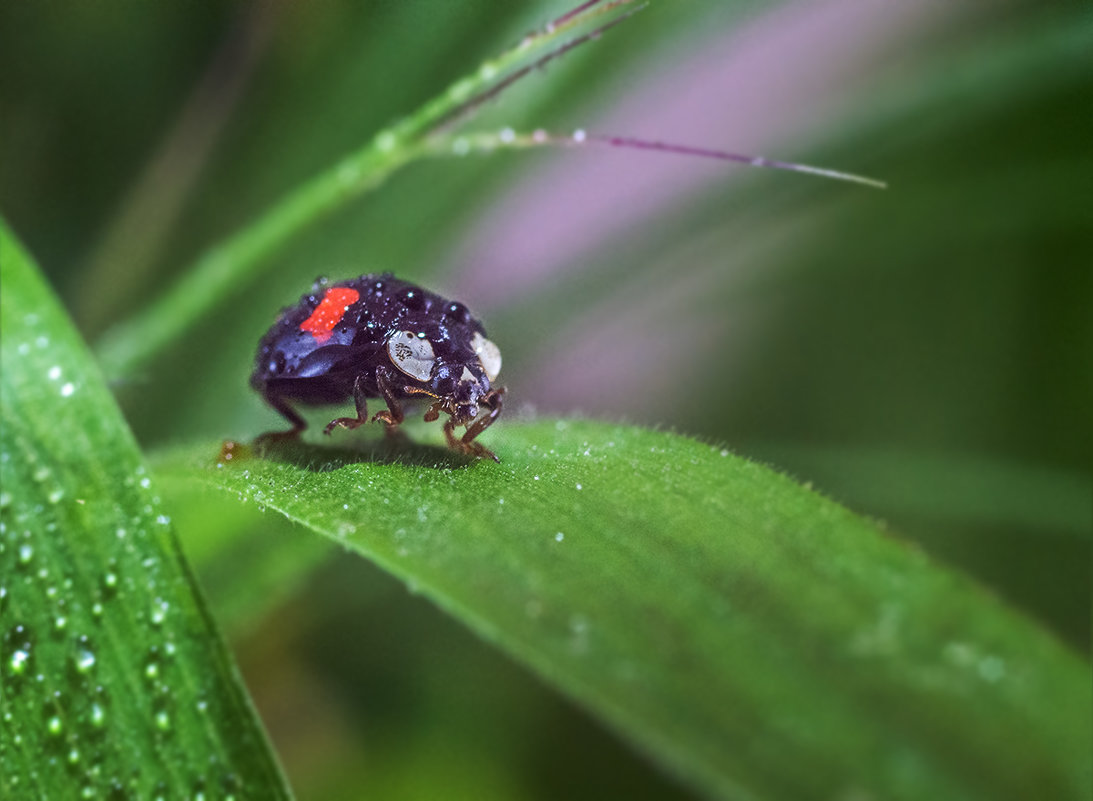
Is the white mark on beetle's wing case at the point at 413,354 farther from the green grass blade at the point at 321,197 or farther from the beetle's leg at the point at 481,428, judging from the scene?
the green grass blade at the point at 321,197

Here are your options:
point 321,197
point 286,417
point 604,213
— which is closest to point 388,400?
point 286,417

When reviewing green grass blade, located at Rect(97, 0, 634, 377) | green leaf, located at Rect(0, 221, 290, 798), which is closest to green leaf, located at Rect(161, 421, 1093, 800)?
green leaf, located at Rect(0, 221, 290, 798)

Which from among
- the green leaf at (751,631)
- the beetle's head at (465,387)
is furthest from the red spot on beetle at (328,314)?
the green leaf at (751,631)

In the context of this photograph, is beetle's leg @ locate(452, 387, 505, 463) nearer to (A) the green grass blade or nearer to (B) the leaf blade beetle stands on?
(B) the leaf blade beetle stands on

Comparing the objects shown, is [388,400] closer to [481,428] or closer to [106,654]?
[481,428]

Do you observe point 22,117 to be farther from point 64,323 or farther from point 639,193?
A: point 639,193

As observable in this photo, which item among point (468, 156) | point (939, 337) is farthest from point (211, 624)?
point (939, 337)
